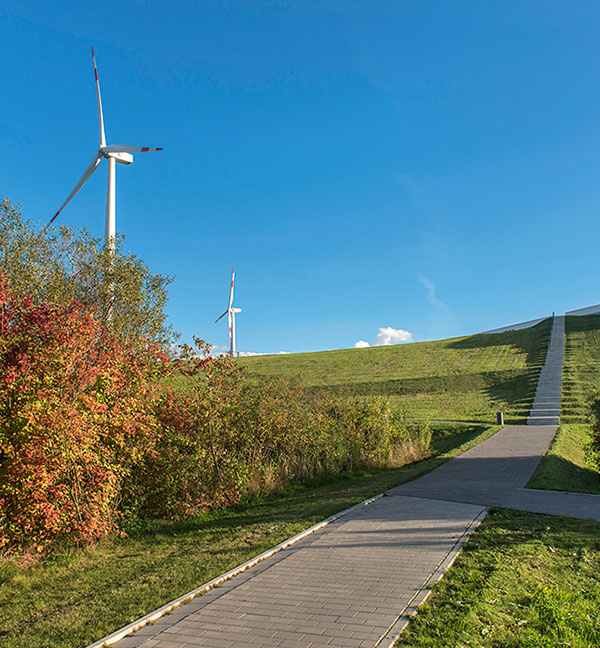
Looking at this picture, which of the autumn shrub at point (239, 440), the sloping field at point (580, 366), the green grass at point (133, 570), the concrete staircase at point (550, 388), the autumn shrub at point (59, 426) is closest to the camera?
the green grass at point (133, 570)

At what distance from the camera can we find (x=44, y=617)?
219 inches

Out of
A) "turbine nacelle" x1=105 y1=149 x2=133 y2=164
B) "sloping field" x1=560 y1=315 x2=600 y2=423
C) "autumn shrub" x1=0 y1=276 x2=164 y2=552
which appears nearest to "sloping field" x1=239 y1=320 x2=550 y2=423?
"sloping field" x1=560 y1=315 x2=600 y2=423

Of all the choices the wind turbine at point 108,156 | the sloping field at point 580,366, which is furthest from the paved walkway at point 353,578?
the wind turbine at point 108,156

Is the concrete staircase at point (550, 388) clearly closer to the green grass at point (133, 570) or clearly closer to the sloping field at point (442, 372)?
the sloping field at point (442, 372)


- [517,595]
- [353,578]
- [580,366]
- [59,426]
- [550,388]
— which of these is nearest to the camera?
[517,595]

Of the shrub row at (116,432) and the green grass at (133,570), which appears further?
the shrub row at (116,432)

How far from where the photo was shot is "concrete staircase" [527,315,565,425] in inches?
1141

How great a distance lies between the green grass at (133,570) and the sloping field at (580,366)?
11.7 m

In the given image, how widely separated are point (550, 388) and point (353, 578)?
3545 centimetres

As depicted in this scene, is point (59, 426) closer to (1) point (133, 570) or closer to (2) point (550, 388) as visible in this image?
(1) point (133, 570)

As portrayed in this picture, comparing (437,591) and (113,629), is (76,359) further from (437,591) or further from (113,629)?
Result: (437,591)

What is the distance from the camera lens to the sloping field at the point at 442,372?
3478 cm

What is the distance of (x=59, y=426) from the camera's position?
720 centimetres

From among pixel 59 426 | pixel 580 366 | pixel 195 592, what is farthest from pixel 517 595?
pixel 580 366
